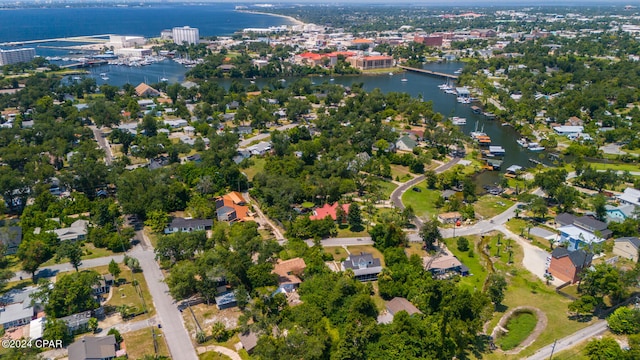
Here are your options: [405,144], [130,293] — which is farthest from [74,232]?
[405,144]

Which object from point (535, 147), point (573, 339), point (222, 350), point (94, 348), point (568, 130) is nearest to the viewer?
point (94, 348)

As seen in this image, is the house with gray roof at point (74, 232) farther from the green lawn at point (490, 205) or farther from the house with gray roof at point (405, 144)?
the house with gray roof at point (405, 144)

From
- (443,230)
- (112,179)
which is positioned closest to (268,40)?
(112,179)

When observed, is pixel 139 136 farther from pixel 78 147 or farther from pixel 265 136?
pixel 265 136

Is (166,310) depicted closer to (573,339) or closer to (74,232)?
(74,232)

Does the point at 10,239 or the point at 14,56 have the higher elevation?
the point at 14,56

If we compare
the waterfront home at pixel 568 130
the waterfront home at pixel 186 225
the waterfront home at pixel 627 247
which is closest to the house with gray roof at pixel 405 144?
the waterfront home at pixel 568 130

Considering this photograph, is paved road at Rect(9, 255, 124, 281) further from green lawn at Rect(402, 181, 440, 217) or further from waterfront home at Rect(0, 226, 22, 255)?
green lawn at Rect(402, 181, 440, 217)
